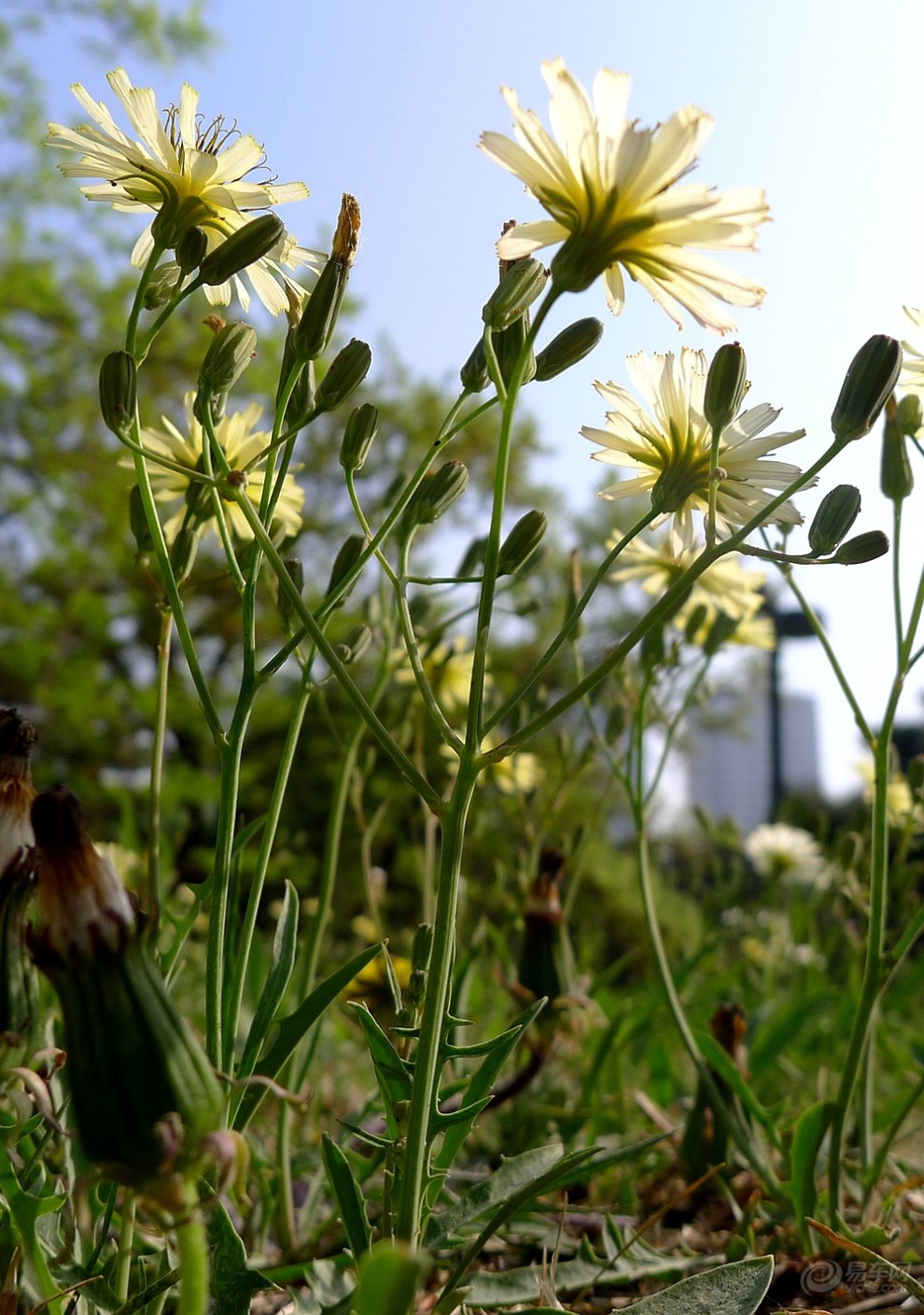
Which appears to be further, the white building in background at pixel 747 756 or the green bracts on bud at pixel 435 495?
the white building in background at pixel 747 756

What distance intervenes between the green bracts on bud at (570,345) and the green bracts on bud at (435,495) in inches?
4.0

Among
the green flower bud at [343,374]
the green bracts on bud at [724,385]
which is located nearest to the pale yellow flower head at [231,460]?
the green flower bud at [343,374]

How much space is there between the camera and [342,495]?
1012cm

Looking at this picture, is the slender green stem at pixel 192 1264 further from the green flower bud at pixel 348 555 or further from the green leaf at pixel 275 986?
the green flower bud at pixel 348 555

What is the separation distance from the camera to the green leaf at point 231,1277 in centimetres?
57

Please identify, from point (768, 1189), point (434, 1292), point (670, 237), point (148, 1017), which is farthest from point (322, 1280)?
point (670, 237)

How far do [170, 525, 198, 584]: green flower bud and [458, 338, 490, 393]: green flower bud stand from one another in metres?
0.24

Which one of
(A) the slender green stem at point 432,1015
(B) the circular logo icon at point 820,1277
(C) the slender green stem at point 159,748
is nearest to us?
(A) the slender green stem at point 432,1015

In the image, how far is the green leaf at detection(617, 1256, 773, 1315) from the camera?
598 mm

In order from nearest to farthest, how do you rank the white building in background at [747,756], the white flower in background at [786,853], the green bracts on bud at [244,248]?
Result: 1. the green bracts on bud at [244,248]
2. the white flower in background at [786,853]
3. the white building in background at [747,756]

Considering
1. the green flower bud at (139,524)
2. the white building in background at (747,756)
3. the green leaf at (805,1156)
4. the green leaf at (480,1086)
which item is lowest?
the white building in background at (747,756)

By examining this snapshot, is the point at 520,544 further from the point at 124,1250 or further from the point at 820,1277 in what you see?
the point at 820,1277

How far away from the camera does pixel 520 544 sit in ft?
2.38

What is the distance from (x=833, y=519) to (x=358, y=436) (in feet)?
1.07
